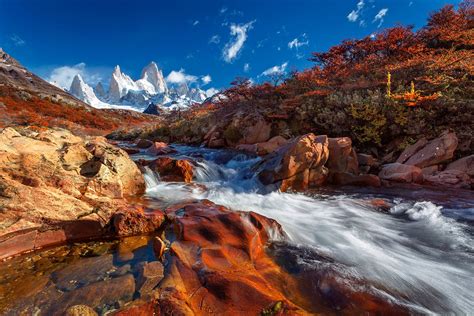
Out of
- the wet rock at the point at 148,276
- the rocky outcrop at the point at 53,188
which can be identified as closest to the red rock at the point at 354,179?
the rocky outcrop at the point at 53,188

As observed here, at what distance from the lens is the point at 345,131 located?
10.8 m

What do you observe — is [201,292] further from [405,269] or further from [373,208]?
[373,208]

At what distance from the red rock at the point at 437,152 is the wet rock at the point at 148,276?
8.75 m

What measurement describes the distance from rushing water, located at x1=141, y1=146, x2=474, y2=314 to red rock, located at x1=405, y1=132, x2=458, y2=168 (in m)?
1.74

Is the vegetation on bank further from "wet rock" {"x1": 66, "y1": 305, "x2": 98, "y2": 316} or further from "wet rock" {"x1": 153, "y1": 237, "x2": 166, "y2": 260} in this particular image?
"wet rock" {"x1": 66, "y1": 305, "x2": 98, "y2": 316}

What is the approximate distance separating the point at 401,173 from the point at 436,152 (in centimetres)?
158

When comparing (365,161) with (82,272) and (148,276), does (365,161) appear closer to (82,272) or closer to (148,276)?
(148,276)

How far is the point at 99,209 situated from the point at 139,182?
2.01 metres

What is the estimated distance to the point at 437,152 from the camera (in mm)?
7793

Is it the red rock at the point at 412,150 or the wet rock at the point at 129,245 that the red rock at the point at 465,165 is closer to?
the red rock at the point at 412,150

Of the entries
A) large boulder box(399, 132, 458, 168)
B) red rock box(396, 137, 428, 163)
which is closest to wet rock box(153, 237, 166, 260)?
large boulder box(399, 132, 458, 168)

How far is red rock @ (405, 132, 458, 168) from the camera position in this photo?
25.3 feet

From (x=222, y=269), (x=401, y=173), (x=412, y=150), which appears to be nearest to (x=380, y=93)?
(x=412, y=150)

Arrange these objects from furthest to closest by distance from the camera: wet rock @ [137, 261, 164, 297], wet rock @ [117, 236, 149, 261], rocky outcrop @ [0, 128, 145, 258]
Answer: rocky outcrop @ [0, 128, 145, 258] < wet rock @ [117, 236, 149, 261] < wet rock @ [137, 261, 164, 297]
